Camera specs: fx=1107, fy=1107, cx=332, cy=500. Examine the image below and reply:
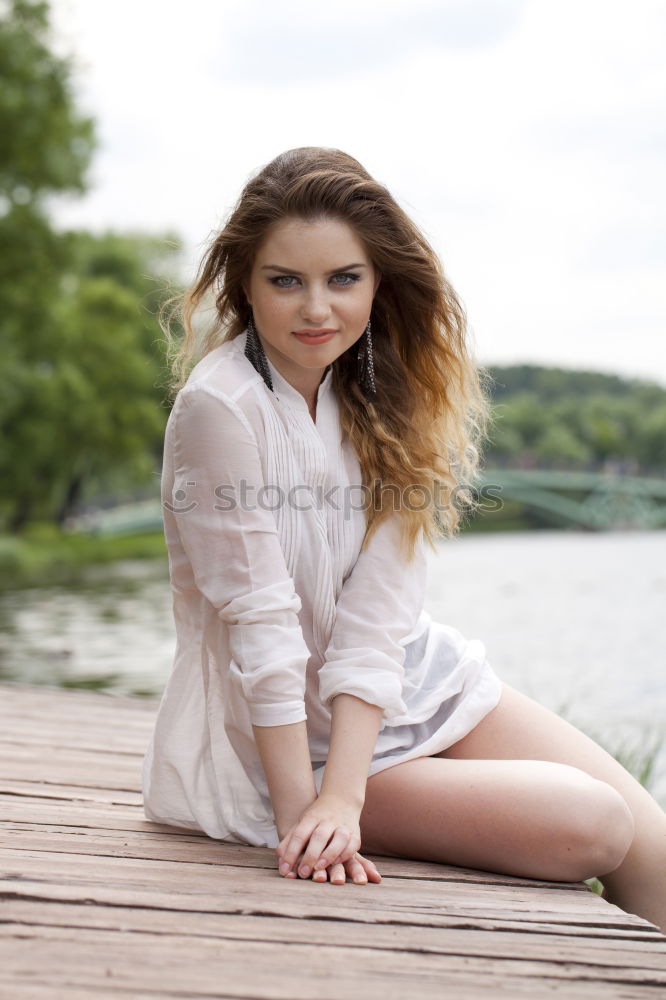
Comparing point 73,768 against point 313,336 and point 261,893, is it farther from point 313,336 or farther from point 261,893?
point 313,336

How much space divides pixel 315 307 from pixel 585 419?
1749 inches

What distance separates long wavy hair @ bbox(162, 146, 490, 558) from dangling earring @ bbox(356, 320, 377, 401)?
0.04 ft

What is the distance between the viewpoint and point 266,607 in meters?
1.77

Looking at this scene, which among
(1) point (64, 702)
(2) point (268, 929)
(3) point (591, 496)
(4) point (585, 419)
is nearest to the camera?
(2) point (268, 929)

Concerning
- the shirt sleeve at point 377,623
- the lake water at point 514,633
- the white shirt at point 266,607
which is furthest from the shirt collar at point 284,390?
the lake water at point 514,633

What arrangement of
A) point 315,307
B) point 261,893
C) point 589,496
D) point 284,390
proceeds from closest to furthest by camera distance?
point 261,893 → point 315,307 → point 284,390 → point 589,496

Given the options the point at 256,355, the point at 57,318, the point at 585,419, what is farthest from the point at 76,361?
the point at 585,419

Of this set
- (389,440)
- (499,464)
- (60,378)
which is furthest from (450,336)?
(499,464)

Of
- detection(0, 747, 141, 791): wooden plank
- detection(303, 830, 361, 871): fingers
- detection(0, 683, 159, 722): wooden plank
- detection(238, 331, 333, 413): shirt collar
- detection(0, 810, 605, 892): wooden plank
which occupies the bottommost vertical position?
detection(0, 683, 159, 722): wooden plank

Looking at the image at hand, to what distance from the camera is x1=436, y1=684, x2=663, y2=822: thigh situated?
1.99 meters

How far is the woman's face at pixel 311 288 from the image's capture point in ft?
6.09

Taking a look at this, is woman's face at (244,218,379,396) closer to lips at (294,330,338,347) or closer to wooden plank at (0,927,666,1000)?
lips at (294,330,338,347)

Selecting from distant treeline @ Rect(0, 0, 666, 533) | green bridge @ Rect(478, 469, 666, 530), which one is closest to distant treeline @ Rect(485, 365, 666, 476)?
distant treeline @ Rect(0, 0, 666, 533)

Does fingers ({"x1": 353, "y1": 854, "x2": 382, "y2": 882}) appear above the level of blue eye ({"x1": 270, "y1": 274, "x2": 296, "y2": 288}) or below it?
below
